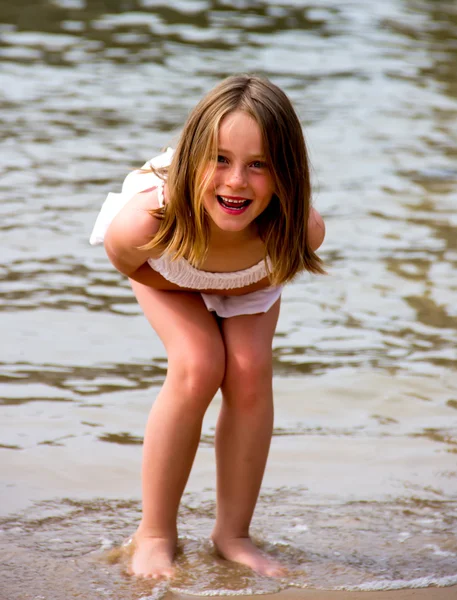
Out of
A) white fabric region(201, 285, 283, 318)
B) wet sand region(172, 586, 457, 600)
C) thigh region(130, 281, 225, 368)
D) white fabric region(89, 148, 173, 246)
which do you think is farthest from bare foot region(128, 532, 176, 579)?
white fabric region(89, 148, 173, 246)

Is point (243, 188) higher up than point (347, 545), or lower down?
higher up

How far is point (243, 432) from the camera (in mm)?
2973

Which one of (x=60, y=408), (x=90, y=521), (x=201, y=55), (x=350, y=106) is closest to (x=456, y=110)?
(x=350, y=106)

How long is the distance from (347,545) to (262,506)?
1.18ft

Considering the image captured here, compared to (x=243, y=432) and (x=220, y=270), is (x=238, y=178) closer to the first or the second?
(x=220, y=270)

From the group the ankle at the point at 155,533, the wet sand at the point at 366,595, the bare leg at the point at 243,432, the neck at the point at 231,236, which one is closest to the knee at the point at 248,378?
the bare leg at the point at 243,432

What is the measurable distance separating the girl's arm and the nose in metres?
0.24

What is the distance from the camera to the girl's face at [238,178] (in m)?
2.71

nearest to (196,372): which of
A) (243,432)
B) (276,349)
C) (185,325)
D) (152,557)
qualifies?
(185,325)

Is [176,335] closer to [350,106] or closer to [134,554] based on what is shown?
[134,554]

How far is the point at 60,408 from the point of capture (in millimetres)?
3992

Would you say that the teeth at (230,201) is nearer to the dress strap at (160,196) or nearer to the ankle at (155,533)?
the dress strap at (160,196)

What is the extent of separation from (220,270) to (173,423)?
1.44 ft

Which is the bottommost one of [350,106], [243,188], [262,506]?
[262,506]
